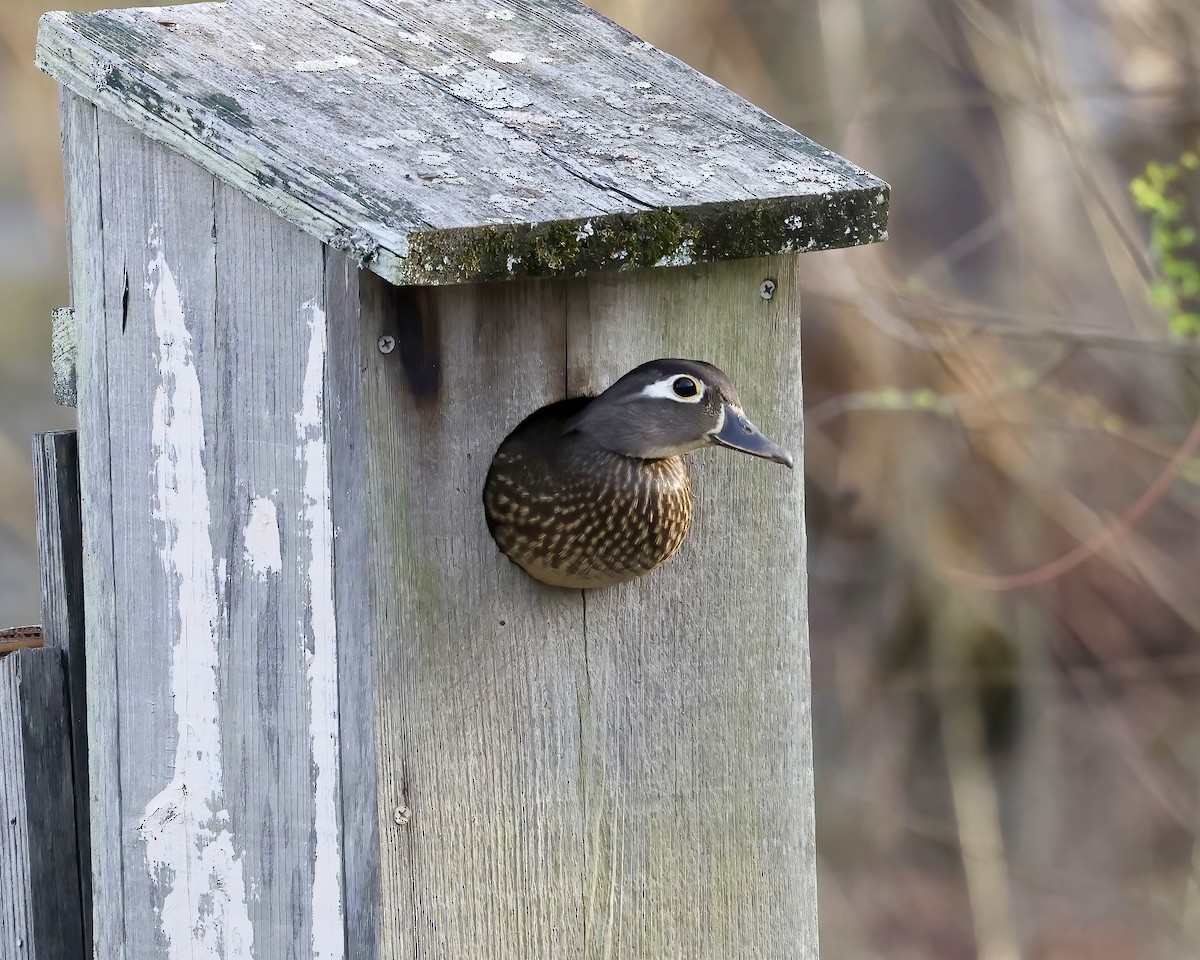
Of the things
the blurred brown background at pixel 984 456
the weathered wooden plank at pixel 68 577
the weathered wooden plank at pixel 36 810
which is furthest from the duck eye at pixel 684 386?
the blurred brown background at pixel 984 456

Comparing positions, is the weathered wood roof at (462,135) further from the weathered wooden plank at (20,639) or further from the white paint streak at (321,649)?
the weathered wooden plank at (20,639)

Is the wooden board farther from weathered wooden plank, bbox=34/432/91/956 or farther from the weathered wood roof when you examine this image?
weathered wooden plank, bbox=34/432/91/956

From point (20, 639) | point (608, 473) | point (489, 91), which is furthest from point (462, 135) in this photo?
point (20, 639)

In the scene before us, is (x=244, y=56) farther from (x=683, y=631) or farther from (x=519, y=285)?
(x=683, y=631)

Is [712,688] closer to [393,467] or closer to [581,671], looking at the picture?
[581,671]

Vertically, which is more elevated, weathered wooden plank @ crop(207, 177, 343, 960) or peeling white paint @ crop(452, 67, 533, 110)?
peeling white paint @ crop(452, 67, 533, 110)

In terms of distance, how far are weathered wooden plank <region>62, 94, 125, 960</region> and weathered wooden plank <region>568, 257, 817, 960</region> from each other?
61 cm

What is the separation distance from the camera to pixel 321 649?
1.94 m

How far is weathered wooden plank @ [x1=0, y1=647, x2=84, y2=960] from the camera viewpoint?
220 centimetres

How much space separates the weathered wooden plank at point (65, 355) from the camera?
2240 millimetres

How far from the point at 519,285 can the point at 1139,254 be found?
2915 millimetres

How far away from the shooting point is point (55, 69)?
2086 millimetres

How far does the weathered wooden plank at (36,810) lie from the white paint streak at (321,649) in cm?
46

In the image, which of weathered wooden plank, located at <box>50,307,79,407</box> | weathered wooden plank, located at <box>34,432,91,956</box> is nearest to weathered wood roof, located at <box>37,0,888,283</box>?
weathered wooden plank, located at <box>50,307,79,407</box>
